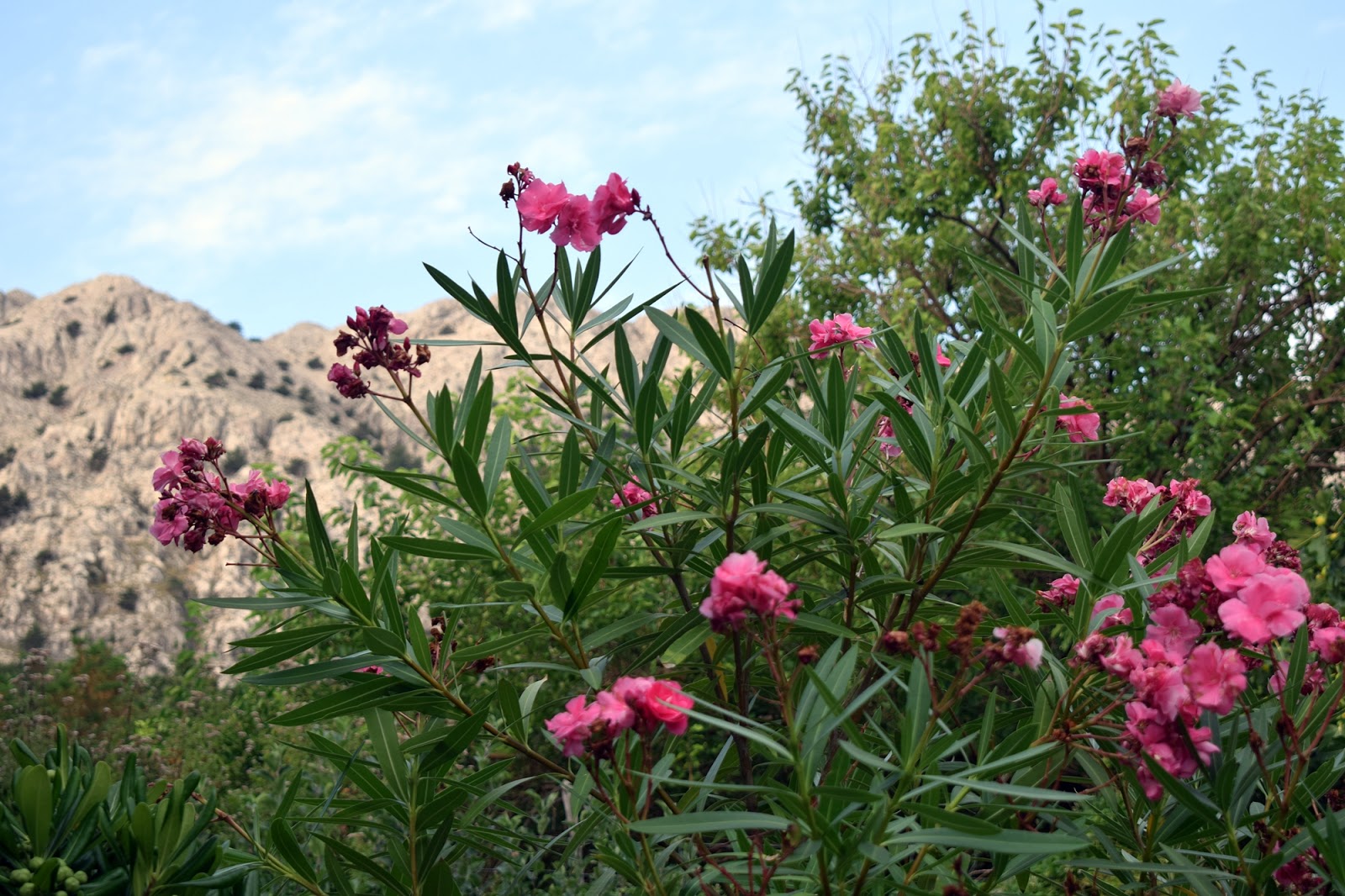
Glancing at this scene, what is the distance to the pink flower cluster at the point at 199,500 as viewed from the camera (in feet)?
5.20

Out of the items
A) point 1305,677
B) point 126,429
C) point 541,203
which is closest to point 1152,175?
point 1305,677

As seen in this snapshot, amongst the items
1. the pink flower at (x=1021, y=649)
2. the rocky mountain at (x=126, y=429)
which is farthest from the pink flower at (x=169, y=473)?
the rocky mountain at (x=126, y=429)

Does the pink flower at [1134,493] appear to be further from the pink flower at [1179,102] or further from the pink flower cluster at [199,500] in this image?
the pink flower cluster at [199,500]

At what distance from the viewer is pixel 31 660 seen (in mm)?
7859

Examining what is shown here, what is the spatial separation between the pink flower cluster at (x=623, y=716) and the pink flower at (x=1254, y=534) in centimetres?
104

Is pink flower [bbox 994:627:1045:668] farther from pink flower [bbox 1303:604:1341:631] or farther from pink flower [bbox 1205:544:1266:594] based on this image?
pink flower [bbox 1303:604:1341:631]

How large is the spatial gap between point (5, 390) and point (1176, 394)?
50171mm

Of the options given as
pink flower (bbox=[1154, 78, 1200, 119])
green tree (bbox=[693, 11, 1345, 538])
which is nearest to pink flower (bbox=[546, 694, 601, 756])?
pink flower (bbox=[1154, 78, 1200, 119])

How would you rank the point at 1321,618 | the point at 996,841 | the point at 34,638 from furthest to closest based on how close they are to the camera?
the point at 34,638 → the point at 1321,618 → the point at 996,841

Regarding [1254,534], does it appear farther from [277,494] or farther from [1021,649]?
[277,494]

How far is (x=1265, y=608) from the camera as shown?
1149 millimetres

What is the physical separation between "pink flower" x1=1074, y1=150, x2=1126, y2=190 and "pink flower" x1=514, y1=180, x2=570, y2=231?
92cm

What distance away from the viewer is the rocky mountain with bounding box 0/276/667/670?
3388cm

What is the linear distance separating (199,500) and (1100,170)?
5.40 ft
